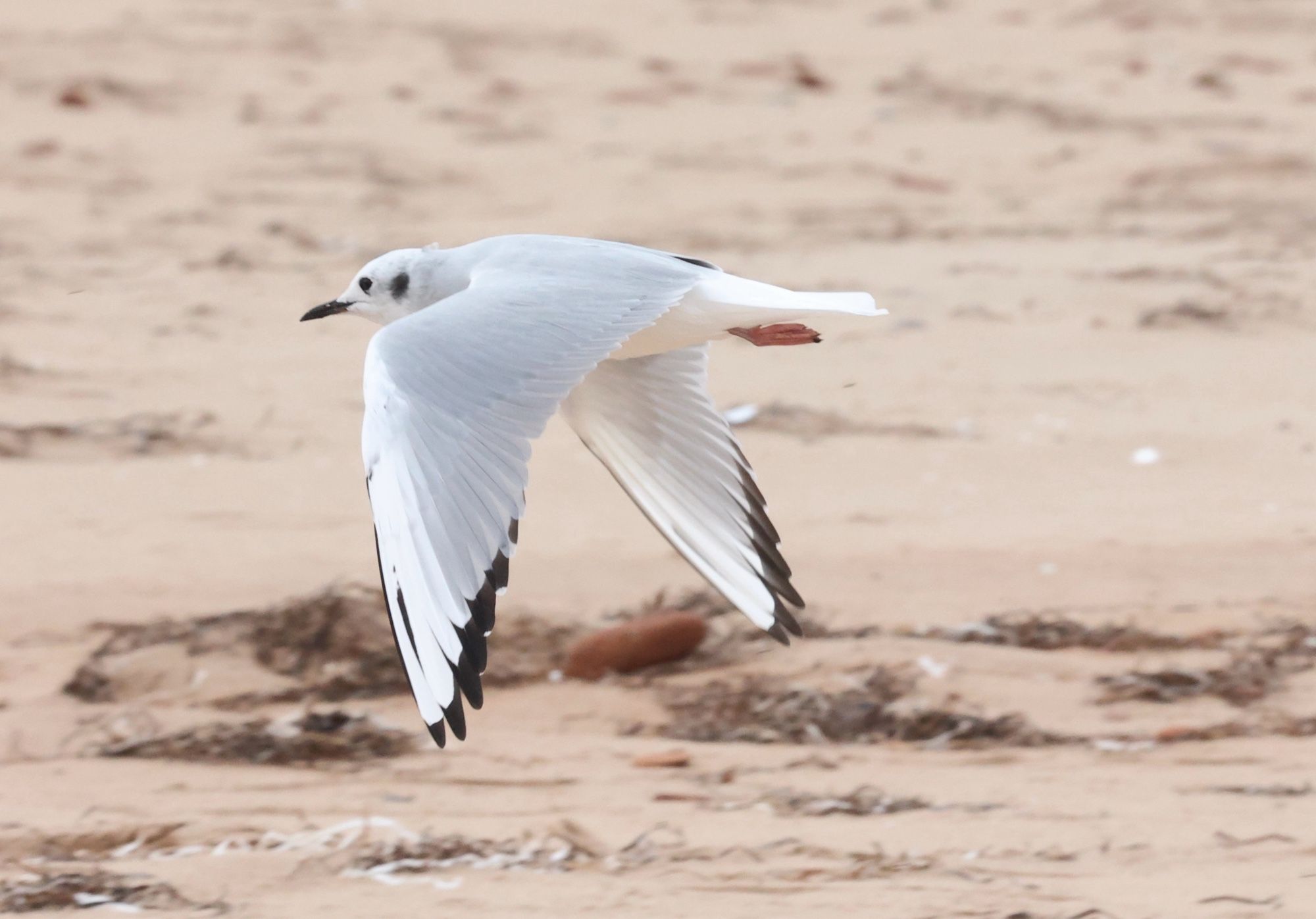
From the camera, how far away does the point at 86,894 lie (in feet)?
10.5

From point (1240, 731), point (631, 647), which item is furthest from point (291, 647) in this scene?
point (1240, 731)

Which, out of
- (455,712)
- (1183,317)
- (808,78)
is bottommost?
(1183,317)

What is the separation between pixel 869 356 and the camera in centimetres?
666

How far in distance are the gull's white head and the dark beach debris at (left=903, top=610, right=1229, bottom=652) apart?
4.03 ft

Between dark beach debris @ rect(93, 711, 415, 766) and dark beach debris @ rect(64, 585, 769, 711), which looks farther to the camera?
dark beach debris @ rect(64, 585, 769, 711)

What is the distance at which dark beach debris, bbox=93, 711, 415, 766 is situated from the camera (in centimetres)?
396

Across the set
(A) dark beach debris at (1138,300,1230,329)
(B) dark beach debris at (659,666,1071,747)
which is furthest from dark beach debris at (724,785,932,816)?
(A) dark beach debris at (1138,300,1230,329)

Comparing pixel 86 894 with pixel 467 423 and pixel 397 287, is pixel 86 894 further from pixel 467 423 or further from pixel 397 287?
pixel 397 287

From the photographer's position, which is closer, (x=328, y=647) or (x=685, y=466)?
(x=685, y=466)

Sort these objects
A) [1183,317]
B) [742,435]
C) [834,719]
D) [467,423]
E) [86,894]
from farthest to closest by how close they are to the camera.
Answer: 1. [1183,317]
2. [742,435]
3. [834,719]
4. [467,423]
5. [86,894]

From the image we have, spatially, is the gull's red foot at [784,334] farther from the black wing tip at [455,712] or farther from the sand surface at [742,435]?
the black wing tip at [455,712]

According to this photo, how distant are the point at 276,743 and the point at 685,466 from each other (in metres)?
0.94

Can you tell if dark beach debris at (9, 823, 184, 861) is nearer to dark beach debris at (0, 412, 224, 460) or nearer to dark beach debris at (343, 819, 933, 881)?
dark beach debris at (343, 819, 933, 881)

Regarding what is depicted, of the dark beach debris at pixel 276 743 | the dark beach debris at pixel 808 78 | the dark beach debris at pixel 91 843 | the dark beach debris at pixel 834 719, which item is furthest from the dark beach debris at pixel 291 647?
the dark beach debris at pixel 808 78
